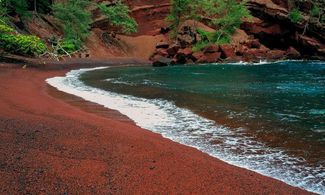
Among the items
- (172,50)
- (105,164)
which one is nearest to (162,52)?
(172,50)

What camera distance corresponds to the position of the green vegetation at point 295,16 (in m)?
55.8

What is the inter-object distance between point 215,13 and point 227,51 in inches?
620

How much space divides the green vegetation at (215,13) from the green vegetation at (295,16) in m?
6.43

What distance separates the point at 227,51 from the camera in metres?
49.7

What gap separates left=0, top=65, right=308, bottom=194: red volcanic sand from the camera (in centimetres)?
543

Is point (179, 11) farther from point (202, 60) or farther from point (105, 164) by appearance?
point (105, 164)

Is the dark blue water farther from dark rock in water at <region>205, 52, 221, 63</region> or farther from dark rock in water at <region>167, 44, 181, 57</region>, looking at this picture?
dark rock in water at <region>167, 44, 181, 57</region>

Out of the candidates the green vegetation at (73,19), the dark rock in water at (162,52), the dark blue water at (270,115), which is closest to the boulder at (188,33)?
the dark rock in water at (162,52)

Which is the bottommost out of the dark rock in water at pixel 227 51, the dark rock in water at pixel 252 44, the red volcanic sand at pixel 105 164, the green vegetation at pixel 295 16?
the red volcanic sand at pixel 105 164

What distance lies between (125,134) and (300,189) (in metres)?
4.41

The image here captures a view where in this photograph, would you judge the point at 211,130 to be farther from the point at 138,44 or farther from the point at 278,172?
the point at 138,44

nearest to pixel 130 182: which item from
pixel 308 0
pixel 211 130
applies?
pixel 211 130

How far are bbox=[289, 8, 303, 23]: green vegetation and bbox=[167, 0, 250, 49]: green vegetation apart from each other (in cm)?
643

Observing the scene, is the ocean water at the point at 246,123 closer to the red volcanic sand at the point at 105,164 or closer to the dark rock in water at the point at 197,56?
the red volcanic sand at the point at 105,164
